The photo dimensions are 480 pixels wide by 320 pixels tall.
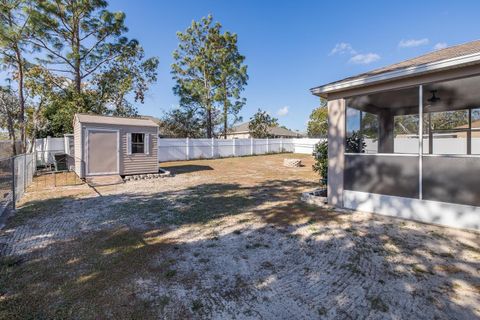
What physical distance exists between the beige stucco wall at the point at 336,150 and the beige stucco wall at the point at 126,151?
8047mm

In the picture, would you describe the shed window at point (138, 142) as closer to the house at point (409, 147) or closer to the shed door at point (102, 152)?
the shed door at point (102, 152)

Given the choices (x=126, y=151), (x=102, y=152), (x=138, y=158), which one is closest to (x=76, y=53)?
(x=102, y=152)

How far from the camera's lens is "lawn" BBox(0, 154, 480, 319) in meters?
2.34

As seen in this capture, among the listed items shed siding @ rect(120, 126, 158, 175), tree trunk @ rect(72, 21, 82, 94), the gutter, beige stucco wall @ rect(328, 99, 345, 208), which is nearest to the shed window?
shed siding @ rect(120, 126, 158, 175)

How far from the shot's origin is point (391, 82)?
4.85 m

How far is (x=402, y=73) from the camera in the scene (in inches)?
178

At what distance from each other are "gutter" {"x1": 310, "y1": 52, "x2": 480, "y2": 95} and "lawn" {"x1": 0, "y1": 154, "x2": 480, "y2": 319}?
9.40 ft

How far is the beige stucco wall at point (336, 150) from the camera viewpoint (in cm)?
553

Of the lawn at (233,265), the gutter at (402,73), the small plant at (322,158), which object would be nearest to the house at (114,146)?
the lawn at (233,265)

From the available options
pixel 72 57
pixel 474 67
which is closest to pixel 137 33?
pixel 72 57

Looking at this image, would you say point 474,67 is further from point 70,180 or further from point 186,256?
point 70,180

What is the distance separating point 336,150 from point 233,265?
3831 mm

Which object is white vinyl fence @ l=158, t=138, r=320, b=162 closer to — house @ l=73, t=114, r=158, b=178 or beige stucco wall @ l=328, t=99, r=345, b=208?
house @ l=73, t=114, r=158, b=178

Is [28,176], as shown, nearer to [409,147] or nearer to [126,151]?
[126,151]
